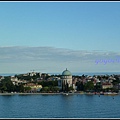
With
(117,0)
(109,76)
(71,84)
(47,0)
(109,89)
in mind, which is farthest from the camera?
(109,76)

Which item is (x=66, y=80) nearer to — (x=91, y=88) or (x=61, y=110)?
(x=91, y=88)

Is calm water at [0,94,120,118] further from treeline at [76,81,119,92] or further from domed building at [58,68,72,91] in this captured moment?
domed building at [58,68,72,91]

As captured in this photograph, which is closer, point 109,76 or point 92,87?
point 92,87

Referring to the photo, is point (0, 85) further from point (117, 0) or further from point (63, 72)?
point (117, 0)

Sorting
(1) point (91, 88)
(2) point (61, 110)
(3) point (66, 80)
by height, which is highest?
(3) point (66, 80)

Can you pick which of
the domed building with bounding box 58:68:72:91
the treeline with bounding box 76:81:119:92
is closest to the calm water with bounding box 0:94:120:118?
the treeline with bounding box 76:81:119:92

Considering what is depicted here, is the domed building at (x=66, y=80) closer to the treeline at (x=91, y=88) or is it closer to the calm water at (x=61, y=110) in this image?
the treeline at (x=91, y=88)

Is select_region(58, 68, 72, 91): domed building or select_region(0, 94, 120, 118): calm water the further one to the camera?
select_region(58, 68, 72, 91): domed building

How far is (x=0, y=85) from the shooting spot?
36281mm

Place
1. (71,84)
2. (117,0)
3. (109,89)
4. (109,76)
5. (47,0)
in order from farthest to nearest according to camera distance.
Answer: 1. (109,76)
2. (71,84)
3. (109,89)
4. (117,0)
5. (47,0)

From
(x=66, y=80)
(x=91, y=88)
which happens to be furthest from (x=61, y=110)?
(x=66, y=80)

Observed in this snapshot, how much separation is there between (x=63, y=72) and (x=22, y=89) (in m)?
4.77

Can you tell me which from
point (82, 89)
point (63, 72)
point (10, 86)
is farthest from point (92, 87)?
point (10, 86)

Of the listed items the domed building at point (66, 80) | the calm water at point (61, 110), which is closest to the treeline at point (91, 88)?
the domed building at point (66, 80)
